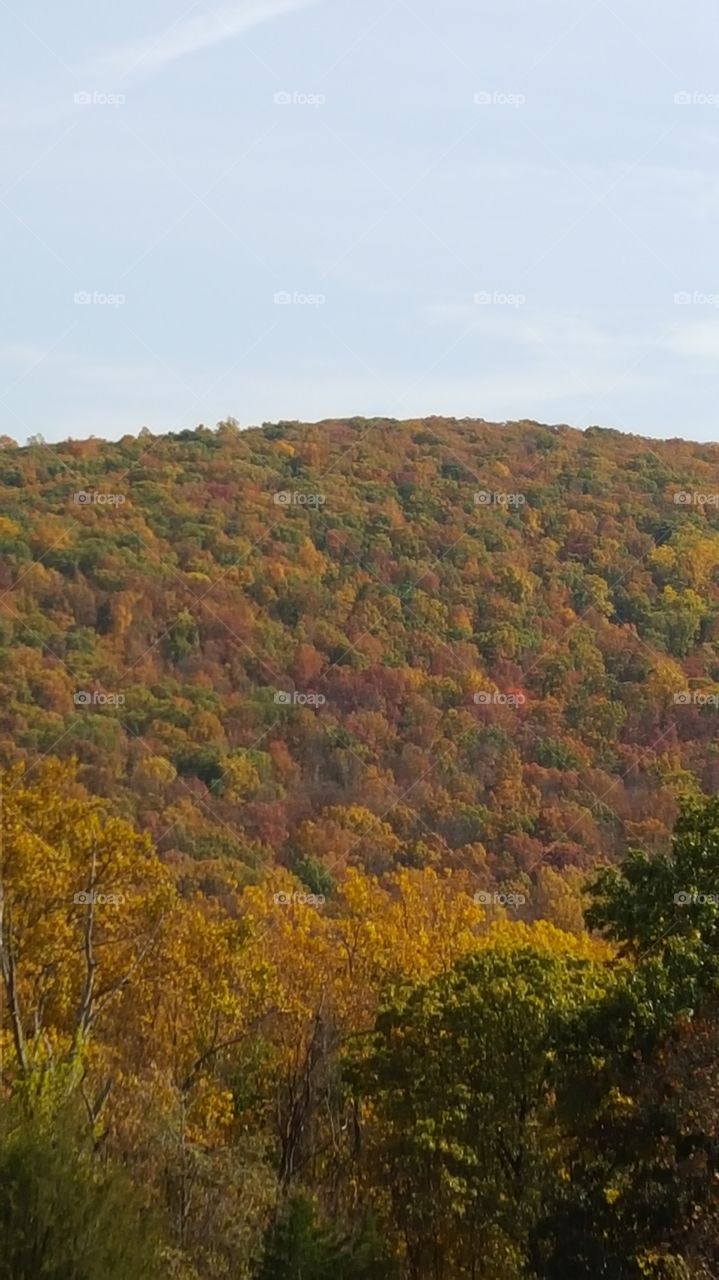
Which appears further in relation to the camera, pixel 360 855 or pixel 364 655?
pixel 364 655

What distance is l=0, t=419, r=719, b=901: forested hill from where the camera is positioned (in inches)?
2367

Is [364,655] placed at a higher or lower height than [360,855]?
higher

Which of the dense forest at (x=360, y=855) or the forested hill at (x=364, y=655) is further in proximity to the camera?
the forested hill at (x=364, y=655)

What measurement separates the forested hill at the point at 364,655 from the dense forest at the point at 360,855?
8.5 inches

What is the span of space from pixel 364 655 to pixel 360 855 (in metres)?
17.7

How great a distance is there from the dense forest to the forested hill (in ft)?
0.71

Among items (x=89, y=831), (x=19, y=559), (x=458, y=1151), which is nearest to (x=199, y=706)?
(x=19, y=559)

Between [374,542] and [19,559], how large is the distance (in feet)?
62.7

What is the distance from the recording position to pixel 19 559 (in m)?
76.7

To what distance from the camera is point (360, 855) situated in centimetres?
5756

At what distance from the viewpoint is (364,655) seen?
73750 mm

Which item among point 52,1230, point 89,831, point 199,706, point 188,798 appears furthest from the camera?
point 199,706

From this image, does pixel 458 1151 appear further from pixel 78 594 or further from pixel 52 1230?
pixel 78 594

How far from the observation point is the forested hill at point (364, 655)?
6012cm
